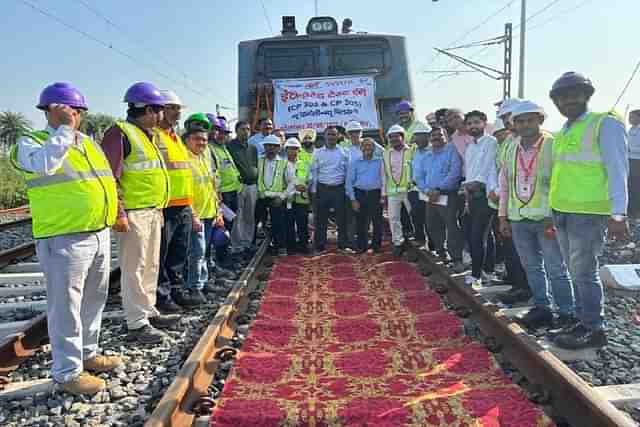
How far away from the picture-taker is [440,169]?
601 cm

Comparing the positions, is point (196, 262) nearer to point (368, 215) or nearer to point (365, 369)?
point (365, 369)

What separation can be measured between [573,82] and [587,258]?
115cm

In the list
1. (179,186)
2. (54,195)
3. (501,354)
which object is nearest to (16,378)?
(54,195)

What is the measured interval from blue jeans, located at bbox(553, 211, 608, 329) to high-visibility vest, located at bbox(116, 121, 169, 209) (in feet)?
9.53

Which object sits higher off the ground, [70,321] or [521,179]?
[521,179]

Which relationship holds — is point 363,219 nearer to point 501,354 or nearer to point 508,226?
point 508,226

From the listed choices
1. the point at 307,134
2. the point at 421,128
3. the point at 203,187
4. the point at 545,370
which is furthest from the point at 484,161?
the point at 307,134

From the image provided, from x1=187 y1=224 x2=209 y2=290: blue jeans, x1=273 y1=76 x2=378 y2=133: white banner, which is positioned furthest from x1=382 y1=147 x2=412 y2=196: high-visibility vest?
x1=187 y1=224 x2=209 y2=290: blue jeans

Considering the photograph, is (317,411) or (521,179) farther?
(521,179)

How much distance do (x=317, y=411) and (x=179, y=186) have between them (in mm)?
2455

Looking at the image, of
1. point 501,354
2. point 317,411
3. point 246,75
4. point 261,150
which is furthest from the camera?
point 246,75

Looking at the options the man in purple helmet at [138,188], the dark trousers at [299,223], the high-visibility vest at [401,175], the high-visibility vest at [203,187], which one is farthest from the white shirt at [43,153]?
the dark trousers at [299,223]

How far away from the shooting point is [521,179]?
13.6 ft

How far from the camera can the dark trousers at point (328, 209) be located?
762 centimetres
